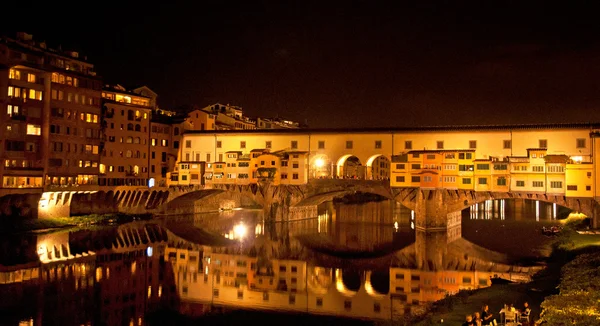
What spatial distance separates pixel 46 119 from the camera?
48656 mm

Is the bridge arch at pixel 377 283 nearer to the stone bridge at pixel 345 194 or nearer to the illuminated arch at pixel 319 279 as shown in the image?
the illuminated arch at pixel 319 279

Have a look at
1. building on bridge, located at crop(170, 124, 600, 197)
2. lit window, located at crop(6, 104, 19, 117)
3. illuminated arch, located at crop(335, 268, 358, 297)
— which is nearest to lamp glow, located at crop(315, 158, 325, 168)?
building on bridge, located at crop(170, 124, 600, 197)

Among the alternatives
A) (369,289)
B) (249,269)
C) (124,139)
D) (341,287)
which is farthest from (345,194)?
(369,289)

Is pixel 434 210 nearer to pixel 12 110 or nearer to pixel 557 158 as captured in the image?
pixel 557 158

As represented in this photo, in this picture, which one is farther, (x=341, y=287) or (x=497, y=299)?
(x=341, y=287)

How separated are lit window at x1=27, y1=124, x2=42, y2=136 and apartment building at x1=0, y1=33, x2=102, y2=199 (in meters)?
0.09

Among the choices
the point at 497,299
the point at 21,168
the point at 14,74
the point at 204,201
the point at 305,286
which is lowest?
the point at 305,286

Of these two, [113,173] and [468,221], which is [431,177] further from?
[113,173]

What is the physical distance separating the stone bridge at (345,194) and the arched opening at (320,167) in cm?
194

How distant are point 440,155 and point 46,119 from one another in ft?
125

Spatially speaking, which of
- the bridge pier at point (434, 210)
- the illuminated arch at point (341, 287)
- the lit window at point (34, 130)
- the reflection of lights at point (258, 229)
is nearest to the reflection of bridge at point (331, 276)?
the illuminated arch at point (341, 287)

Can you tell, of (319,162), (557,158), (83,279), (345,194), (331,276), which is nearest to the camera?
(83,279)

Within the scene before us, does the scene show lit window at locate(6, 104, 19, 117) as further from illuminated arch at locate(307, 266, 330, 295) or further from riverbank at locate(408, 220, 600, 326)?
riverbank at locate(408, 220, 600, 326)

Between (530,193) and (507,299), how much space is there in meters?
26.3
